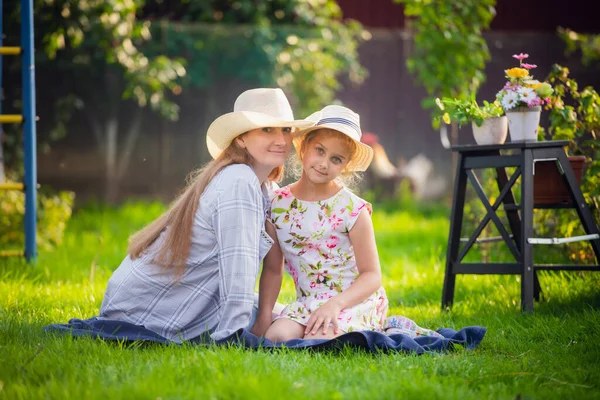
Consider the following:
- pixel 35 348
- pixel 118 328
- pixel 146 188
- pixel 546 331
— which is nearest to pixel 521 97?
pixel 546 331

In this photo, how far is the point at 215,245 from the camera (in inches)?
129

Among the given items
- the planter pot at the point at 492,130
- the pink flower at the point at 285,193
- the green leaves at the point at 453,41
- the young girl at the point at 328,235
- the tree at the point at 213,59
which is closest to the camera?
the young girl at the point at 328,235

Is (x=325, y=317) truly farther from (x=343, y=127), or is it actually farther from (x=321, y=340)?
(x=343, y=127)

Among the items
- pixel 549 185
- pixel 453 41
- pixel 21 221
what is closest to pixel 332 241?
pixel 549 185

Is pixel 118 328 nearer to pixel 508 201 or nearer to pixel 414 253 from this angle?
pixel 508 201

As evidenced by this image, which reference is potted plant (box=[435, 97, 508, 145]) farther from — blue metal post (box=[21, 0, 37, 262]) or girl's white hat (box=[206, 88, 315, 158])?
blue metal post (box=[21, 0, 37, 262])

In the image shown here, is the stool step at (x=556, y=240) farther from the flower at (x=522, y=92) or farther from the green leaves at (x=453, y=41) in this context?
the green leaves at (x=453, y=41)

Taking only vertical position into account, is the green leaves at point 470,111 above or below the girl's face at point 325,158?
above

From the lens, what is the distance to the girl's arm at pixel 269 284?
3402 mm

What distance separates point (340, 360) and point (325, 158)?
923 mm

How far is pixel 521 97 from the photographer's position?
12.4 ft

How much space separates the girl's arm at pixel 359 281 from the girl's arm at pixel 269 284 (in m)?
0.27

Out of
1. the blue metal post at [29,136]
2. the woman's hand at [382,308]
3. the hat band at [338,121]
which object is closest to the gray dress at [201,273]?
the hat band at [338,121]

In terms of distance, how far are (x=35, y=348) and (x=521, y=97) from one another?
2566 mm
